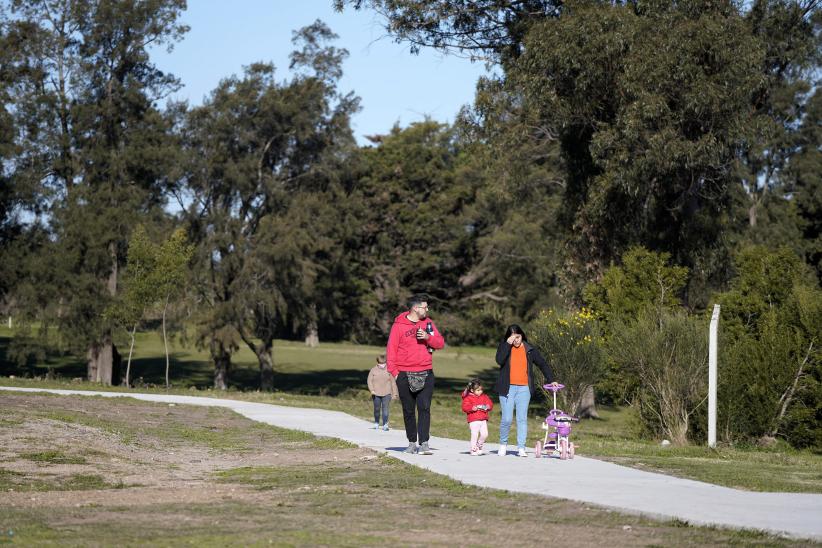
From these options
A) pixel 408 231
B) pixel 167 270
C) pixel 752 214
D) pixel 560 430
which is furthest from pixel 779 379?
pixel 408 231

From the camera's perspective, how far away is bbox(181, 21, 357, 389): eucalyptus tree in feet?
165

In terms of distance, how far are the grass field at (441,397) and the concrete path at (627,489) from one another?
A: 78cm

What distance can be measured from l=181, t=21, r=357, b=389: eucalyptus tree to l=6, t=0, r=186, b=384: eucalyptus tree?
273 centimetres

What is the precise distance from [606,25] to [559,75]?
1.86 meters

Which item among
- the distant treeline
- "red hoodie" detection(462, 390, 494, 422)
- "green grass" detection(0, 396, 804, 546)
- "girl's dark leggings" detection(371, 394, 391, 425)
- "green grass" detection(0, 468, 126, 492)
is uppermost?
the distant treeline

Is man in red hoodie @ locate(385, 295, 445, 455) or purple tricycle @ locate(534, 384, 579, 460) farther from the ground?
man in red hoodie @ locate(385, 295, 445, 455)

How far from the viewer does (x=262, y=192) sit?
53000mm

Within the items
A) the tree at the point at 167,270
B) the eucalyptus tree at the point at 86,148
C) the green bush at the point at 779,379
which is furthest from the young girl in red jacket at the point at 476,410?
the eucalyptus tree at the point at 86,148

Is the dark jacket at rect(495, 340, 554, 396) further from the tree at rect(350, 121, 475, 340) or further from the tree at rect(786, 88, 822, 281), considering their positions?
the tree at rect(350, 121, 475, 340)

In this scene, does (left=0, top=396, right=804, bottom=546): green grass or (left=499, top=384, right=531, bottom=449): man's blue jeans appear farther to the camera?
(left=499, top=384, right=531, bottom=449): man's blue jeans

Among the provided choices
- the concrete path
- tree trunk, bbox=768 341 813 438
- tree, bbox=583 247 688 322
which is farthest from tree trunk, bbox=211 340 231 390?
the concrete path

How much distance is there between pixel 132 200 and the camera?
158ft

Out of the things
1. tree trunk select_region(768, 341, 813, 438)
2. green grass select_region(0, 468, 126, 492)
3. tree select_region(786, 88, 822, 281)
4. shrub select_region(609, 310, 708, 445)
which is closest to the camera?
green grass select_region(0, 468, 126, 492)

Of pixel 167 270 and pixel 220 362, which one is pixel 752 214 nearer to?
pixel 220 362
